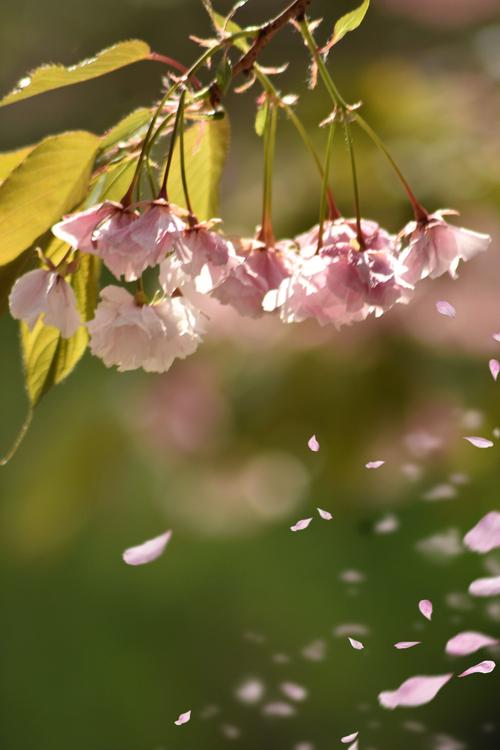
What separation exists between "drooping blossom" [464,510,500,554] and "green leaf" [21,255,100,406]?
9.6 inches

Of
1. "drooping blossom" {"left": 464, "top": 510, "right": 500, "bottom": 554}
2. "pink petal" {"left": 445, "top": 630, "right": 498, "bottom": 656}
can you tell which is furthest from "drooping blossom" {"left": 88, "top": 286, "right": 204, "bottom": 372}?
"pink petal" {"left": 445, "top": 630, "right": 498, "bottom": 656}

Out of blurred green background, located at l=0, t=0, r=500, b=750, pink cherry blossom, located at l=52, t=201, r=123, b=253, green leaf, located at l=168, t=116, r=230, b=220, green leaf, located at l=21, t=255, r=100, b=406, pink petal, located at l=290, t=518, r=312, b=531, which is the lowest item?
blurred green background, located at l=0, t=0, r=500, b=750

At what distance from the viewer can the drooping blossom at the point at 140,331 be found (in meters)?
0.37

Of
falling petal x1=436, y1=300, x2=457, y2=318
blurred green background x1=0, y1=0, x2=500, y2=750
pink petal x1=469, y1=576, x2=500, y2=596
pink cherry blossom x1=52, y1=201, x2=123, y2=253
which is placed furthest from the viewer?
blurred green background x1=0, y1=0, x2=500, y2=750

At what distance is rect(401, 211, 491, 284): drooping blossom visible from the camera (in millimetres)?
386

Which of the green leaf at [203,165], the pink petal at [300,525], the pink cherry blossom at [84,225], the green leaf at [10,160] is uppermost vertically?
the green leaf at [10,160]

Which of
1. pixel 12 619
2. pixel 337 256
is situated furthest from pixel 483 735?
pixel 337 256

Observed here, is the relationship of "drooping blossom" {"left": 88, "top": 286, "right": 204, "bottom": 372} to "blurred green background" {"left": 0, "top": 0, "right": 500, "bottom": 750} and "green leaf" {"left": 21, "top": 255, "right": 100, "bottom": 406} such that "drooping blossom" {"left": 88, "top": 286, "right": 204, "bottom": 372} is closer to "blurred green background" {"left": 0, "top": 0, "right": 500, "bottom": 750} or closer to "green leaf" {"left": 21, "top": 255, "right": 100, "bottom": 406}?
"green leaf" {"left": 21, "top": 255, "right": 100, "bottom": 406}

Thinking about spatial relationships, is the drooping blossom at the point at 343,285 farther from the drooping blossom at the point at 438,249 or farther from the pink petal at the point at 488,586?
the pink petal at the point at 488,586

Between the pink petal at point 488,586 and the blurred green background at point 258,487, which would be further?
the blurred green background at point 258,487

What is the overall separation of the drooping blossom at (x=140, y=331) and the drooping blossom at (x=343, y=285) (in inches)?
1.3

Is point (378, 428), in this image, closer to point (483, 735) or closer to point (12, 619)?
point (483, 735)

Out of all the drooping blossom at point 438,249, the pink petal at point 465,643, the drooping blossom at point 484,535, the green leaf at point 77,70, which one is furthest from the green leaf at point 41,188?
the pink petal at point 465,643

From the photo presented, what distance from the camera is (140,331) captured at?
38 centimetres
